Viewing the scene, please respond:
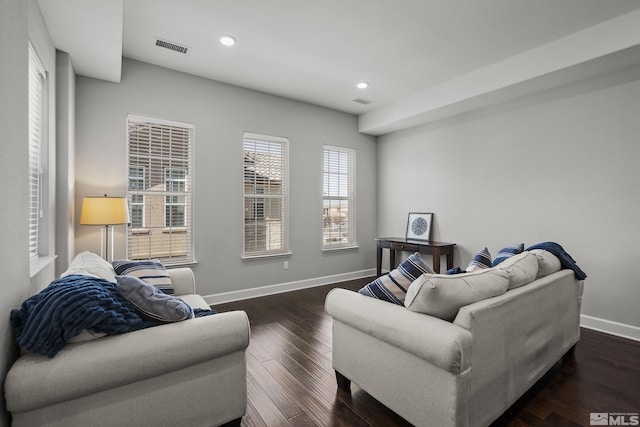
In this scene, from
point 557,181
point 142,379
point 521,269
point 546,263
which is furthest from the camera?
point 557,181

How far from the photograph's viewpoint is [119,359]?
4.44ft

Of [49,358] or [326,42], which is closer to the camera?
[49,358]

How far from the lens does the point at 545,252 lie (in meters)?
2.46

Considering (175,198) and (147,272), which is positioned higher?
(175,198)

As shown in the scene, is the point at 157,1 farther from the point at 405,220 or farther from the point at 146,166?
the point at 405,220

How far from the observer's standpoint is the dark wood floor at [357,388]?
6.20 feet

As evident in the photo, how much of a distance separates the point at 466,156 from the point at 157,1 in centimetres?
403

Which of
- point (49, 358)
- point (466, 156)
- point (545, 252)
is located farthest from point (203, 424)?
point (466, 156)

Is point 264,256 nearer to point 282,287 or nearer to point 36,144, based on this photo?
point 282,287

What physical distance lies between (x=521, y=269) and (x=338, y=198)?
3587 millimetres

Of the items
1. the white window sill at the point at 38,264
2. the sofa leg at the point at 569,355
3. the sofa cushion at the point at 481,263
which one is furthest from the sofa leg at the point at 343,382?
the white window sill at the point at 38,264

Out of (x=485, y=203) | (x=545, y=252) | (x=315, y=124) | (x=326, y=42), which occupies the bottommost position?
(x=545, y=252)

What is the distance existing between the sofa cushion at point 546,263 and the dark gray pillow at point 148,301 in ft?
7.98

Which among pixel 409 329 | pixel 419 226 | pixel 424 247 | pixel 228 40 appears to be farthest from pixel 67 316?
pixel 419 226
